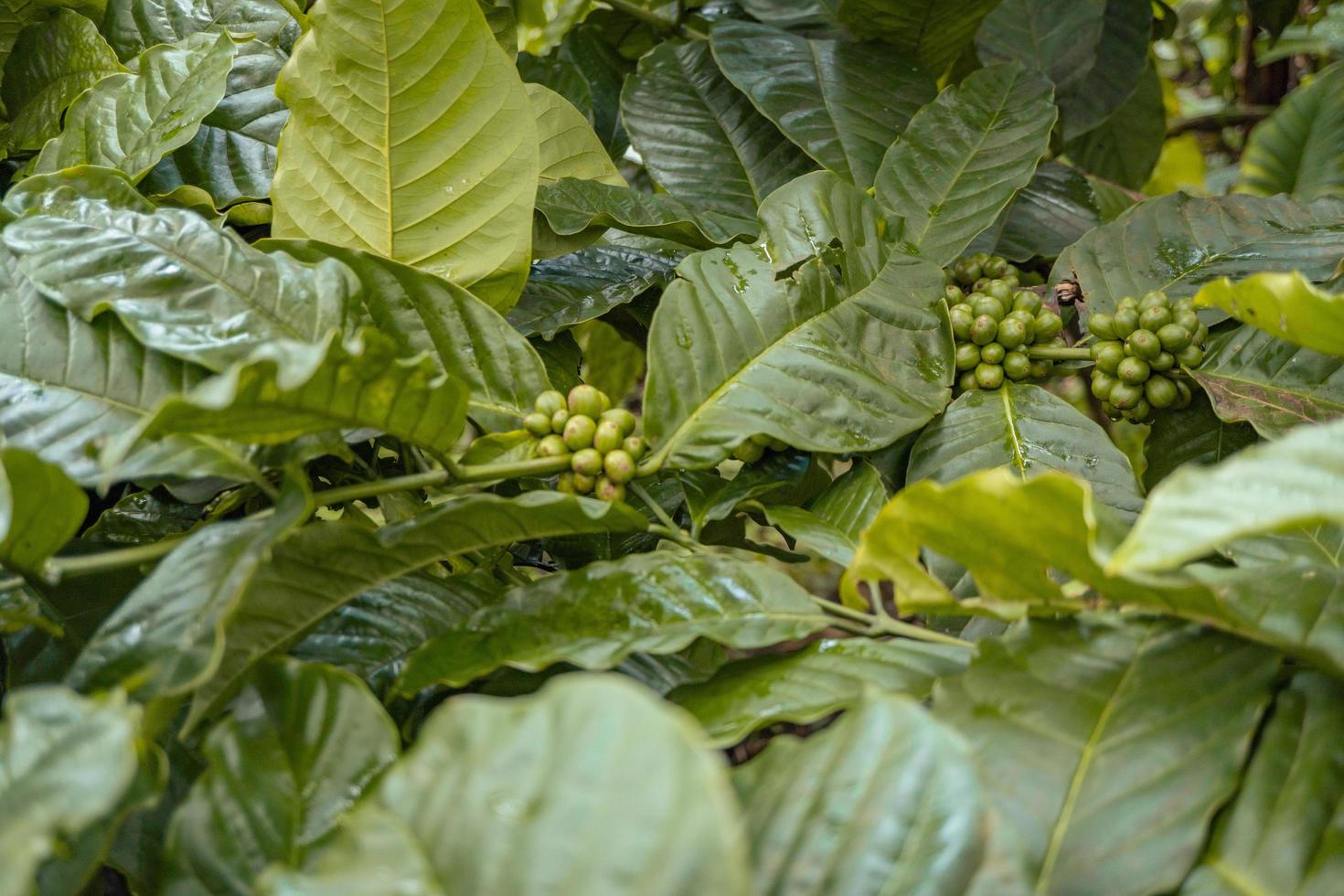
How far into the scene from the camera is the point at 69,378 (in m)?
0.71

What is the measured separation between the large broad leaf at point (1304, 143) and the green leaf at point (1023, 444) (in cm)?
134

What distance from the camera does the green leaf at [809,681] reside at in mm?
620

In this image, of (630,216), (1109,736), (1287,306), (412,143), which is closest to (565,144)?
(630,216)

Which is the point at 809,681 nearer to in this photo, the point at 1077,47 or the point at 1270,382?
the point at 1270,382

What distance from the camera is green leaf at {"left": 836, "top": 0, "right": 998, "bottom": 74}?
4.10ft

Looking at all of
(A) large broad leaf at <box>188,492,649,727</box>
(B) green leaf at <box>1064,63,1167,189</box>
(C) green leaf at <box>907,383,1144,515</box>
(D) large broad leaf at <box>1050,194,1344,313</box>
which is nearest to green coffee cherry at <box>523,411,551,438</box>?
(A) large broad leaf at <box>188,492,649,727</box>

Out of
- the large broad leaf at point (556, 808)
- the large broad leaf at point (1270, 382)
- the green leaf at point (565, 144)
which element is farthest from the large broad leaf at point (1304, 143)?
the large broad leaf at point (556, 808)

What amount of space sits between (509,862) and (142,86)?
86 cm

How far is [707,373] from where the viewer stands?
827 millimetres

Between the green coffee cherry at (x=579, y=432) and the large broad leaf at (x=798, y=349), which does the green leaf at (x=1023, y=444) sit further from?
the green coffee cherry at (x=579, y=432)

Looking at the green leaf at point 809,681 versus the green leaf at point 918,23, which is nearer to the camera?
the green leaf at point 809,681

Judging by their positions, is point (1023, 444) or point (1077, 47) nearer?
point (1023, 444)

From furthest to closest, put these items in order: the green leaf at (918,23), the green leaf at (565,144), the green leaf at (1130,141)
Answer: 1. the green leaf at (1130,141)
2. the green leaf at (918,23)
3. the green leaf at (565,144)

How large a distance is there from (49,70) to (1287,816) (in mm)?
1292
